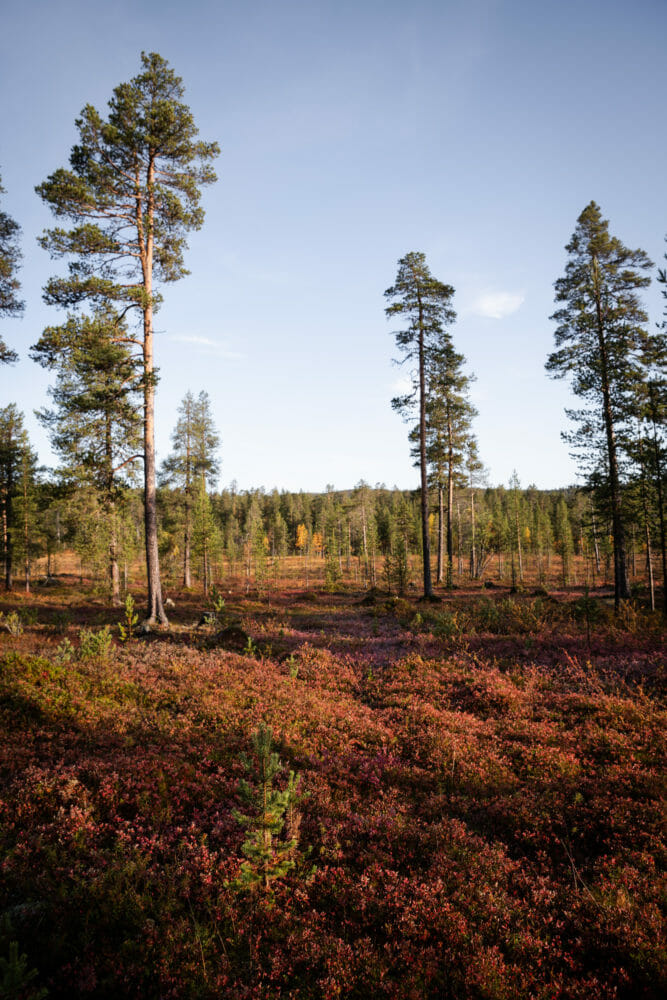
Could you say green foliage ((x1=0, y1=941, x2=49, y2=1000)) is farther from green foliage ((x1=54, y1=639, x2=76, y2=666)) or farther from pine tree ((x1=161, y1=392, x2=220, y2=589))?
pine tree ((x1=161, y1=392, x2=220, y2=589))

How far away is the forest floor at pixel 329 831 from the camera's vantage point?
363 cm

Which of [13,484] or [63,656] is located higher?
[13,484]

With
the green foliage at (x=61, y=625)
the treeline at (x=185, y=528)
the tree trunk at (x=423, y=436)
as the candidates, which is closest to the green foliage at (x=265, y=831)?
the green foliage at (x=61, y=625)

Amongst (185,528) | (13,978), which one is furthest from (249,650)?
(185,528)

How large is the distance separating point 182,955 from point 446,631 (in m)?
11.6

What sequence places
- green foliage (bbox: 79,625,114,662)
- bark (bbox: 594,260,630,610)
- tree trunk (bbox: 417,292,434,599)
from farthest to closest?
tree trunk (bbox: 417,292,434,599) → bark (bbox: 594,260,630,610) → green foliage (bbox: 79,625,114,662)

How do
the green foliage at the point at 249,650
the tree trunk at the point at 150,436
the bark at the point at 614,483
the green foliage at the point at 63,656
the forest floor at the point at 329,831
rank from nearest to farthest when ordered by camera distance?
the forest floor at the point at 329,831 → the green foliage at the point at 63,656 → the green foliage at the point at 249,650 → the tree trunk at the point at 150,436 → the bark at the point at 614,483

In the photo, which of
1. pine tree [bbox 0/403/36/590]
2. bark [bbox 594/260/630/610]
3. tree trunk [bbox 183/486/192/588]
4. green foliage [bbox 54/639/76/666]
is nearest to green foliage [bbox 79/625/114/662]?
green foliage [bbox 54/639/76/666]

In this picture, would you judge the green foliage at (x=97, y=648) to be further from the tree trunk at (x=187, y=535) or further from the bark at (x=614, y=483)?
the tree trunk at (x=187, y=535)

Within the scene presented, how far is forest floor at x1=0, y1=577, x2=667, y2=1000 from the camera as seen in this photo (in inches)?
143

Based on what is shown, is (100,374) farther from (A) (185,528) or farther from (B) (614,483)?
(A) (185,528)

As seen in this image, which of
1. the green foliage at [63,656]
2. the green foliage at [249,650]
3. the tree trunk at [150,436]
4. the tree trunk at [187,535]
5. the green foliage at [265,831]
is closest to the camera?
the green foliage at [265,831]

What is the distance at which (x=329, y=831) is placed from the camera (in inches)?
210

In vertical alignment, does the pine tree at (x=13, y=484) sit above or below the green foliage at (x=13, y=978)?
above
